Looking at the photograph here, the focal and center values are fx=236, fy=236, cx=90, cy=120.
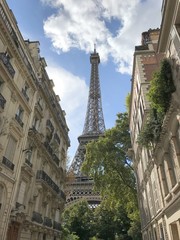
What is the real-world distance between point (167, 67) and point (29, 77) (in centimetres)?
1270

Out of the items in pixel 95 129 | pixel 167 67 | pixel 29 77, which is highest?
pixel 95 129

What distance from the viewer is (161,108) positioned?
40.0 ft

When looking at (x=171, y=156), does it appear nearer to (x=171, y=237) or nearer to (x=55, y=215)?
→ (x=171, y=237)

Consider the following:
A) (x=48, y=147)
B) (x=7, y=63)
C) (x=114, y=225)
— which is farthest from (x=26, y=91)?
(x=114, y=225)

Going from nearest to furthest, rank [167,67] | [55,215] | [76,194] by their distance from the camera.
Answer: [167,67] < [55,215] < [76,194]

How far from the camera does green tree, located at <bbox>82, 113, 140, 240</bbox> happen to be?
29438 millimetres

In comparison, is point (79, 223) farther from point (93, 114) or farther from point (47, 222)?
point (93, 114)

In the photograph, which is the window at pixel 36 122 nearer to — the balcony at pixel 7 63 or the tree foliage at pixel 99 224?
the balcony at pixel 7 63

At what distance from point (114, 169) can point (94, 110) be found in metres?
59.6

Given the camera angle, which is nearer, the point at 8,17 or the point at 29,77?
the point at 8,17

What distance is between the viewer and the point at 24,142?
18844 mm

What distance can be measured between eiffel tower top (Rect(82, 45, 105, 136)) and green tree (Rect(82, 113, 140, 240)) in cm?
4682

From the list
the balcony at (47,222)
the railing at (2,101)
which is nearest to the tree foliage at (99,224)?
the balcony at (47,222)

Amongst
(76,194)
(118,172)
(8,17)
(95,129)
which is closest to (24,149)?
(8,17)
